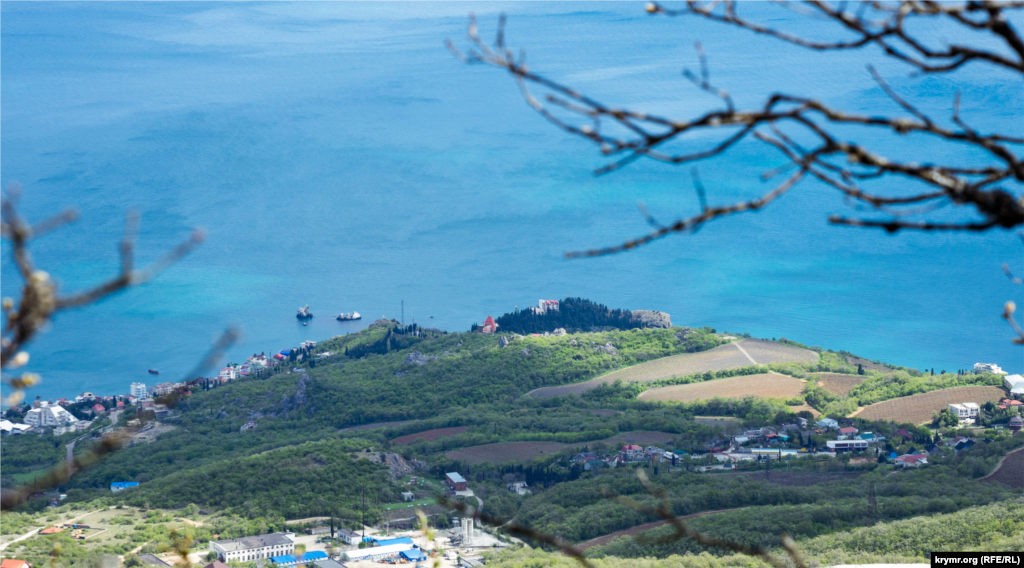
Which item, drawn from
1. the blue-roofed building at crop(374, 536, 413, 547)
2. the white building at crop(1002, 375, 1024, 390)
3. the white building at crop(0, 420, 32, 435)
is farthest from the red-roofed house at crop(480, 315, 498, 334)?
the blue-roofed building at crop(374, 536, 413, 547)

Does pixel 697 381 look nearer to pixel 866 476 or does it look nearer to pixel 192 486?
pixel 866 476

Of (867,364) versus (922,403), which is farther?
(867,364)

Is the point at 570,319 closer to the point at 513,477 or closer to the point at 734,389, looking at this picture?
the point at 734,389

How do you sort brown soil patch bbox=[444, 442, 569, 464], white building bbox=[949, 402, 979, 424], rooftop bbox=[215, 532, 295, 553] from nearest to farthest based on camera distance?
rooftop bbox=[215, 532, 295, 553], brown soil patch bbox=[444, 442, 569, 464], white building bbox=[949, 402, 979, 424]

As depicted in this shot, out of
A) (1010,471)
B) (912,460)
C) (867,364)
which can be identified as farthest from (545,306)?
(1010,471)

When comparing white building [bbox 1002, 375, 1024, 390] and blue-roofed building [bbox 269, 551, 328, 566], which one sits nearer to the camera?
blue-roofed building [bbox 269, 551, 328, 566]

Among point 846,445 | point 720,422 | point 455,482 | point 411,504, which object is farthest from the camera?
point 720,422

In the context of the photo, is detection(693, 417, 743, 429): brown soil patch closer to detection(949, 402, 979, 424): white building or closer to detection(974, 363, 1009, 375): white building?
detection(949, 402, 979, 424): white building
